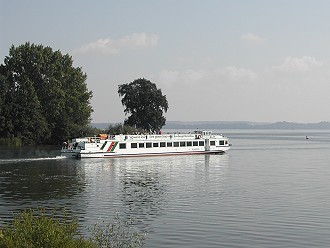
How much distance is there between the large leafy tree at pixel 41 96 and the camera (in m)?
123

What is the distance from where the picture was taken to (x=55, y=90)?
127 metres

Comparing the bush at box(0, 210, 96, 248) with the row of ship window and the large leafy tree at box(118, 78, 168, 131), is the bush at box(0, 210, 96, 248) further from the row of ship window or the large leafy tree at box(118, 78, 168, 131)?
the large leafy tree at box(118, 78, 168, 131)

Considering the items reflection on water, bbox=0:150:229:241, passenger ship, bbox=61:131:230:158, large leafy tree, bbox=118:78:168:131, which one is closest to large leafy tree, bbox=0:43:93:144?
large leafy tree, bbox=118:78:168:131

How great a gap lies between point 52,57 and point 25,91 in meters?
12.9

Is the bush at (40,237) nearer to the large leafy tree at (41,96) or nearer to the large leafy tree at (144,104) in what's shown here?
the large leafy tree at (41,96)

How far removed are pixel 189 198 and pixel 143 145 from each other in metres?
49.8

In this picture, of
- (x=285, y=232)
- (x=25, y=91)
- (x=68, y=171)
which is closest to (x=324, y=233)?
(x=285, y=232)

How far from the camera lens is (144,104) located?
148m

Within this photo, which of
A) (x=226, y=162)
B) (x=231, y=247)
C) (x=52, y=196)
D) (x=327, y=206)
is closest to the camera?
(x=231, y=247)

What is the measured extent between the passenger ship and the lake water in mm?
8687

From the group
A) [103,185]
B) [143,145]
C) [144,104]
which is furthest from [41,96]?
[103,185]

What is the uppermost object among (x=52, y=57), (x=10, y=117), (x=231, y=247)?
(x=52, y=57)

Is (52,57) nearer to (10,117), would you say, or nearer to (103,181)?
(10,117)

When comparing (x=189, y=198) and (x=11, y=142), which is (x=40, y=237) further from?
(x=11, y=142)
